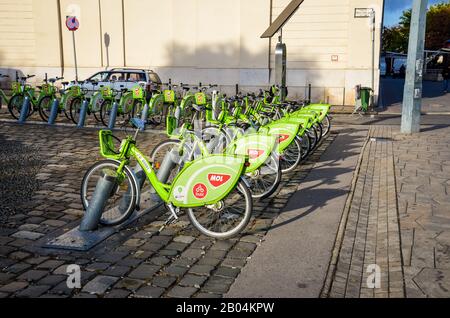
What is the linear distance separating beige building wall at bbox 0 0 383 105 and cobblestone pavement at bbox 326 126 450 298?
10.8 m

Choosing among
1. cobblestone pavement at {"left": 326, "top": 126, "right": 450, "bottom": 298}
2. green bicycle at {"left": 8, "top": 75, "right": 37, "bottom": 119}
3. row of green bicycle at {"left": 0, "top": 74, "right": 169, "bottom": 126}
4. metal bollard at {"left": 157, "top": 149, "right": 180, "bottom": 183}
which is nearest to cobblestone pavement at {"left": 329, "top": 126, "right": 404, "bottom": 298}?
cobblestone pavement at {"left": 326, "top": 126, "right": 450, "bottom": 298}

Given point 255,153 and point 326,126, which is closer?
point 255,153

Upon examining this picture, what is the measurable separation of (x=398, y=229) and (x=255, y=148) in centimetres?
198

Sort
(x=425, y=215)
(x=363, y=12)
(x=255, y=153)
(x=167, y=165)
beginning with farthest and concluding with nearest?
(x=363, y=12) < (x=255, y=153) < (x=167, y=165) < (x=425, y=215)

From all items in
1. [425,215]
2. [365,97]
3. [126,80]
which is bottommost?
[425,215]

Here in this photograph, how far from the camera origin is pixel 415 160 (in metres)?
8.34

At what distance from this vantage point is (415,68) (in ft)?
37.1

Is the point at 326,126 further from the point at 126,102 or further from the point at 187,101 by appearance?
the point at 126,102

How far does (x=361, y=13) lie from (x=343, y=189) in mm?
13257

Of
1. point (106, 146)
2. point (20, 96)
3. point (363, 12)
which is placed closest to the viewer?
point (106, 146)

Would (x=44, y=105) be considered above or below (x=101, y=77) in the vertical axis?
below

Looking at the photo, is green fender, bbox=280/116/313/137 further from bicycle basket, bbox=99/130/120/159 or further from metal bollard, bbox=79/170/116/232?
metal bollard, bbox=79/170/116/232
